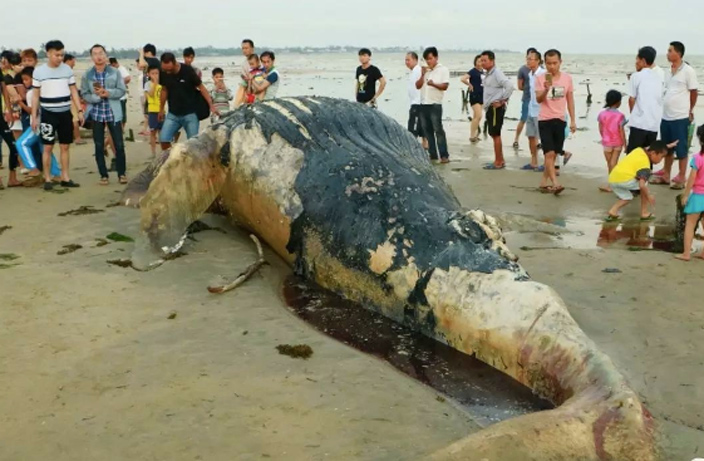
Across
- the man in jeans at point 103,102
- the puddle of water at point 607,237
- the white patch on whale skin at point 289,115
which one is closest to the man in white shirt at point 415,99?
the puddle of water at point 607,237

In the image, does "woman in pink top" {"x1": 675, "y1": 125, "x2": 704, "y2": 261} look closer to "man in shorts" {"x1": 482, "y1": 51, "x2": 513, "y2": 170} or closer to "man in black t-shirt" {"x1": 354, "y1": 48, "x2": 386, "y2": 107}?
"man in shorts" {"x1": 482, "y1": 51, "x2": 513, "y2": 170}

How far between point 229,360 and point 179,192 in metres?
2.83

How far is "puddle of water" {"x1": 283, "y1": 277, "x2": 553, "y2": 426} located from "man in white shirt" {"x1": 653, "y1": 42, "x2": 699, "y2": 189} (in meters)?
7.51

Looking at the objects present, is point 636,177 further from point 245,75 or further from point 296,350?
point 245,75

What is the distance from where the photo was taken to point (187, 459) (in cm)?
345

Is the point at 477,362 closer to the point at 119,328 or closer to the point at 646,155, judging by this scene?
the point at 119,328

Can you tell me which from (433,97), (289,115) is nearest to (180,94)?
(289,115)

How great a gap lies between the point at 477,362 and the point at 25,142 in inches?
347

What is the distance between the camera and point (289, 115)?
6.93m

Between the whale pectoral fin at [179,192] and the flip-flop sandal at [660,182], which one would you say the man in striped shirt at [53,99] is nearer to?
the whale pectoral fin at [179,192]

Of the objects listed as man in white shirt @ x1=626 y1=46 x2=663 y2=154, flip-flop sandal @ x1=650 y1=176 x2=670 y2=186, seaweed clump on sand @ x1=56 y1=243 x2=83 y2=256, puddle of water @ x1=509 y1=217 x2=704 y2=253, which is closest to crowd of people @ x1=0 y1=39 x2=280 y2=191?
seaweed clump on sand @ x1=56 y1=243 x2=83 y2=256

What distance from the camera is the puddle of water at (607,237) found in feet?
24.8

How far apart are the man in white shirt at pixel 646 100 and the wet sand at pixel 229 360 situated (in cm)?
387

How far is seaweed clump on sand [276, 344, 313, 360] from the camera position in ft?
15.5
